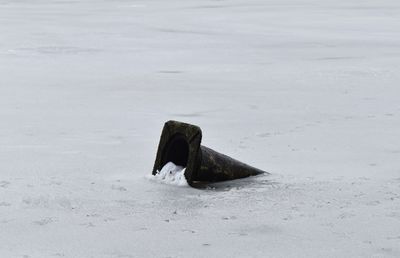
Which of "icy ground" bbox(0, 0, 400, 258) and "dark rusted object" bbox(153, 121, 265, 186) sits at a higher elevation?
"dark rusted object" bbox(153, 121, 265, 186)

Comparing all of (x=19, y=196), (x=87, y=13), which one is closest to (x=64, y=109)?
(x=19, y=196)

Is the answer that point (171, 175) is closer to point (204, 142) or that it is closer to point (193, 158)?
point (193, 158)

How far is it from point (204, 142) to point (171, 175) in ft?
3.85

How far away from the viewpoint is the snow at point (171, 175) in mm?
4605

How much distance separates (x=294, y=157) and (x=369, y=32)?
9419 mm

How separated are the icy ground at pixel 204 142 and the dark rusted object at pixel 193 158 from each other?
8 cm

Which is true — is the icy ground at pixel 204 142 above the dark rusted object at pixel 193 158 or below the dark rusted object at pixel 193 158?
below

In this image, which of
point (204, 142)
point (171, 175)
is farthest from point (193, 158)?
point (204, 142)

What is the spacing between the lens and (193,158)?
454 cm

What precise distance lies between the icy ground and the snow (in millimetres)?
76

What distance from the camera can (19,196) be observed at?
4.35m

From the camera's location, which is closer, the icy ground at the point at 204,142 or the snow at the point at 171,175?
the icy ground at the point at 204,142

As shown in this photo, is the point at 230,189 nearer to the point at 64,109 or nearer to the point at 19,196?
the point at 19,196

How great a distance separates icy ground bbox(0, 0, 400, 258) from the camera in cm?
368
